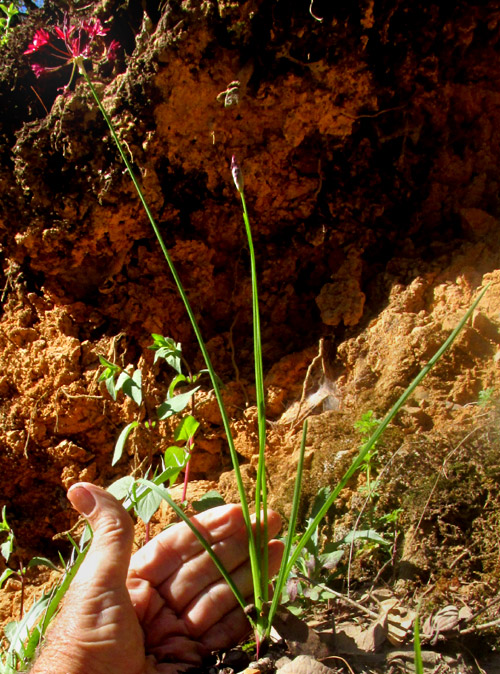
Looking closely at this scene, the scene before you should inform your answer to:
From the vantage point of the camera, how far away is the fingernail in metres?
1.03

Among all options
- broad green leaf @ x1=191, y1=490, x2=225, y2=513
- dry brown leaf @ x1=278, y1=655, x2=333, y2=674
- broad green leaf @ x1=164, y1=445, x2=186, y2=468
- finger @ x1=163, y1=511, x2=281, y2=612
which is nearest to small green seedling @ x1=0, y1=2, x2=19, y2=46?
broad green leaf @ x1=164, y1=445, x2=186, y2=468

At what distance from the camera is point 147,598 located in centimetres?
114

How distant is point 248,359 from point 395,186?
112 centimetres

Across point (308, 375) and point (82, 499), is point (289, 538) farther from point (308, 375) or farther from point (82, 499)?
point (308, 375)

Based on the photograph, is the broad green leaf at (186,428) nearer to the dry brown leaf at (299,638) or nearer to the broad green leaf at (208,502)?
the broad green leaf at (208,502)

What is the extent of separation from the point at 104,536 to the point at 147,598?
0.83 ft

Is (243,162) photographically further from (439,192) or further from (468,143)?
(468,143)

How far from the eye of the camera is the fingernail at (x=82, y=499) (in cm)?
103

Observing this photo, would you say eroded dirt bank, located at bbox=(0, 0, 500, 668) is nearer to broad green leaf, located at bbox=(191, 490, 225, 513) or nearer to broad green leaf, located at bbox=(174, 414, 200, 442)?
broad green leaf, located at bbox=(191, 490, 225, 513)

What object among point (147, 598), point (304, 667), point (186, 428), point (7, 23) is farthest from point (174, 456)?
point (7, 23)

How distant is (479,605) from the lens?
3.64 feet

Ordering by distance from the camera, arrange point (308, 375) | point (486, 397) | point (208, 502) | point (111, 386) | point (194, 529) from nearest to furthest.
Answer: point (194, 529) → point (208, 502) → point (111, 386) → point (486, 397) → point (308, 375)

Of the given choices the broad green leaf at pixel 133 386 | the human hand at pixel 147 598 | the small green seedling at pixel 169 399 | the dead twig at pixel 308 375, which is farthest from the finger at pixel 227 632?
the dead twig at pixel 308 375

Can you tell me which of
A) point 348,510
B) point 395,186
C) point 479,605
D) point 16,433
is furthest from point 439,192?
point 16,433
